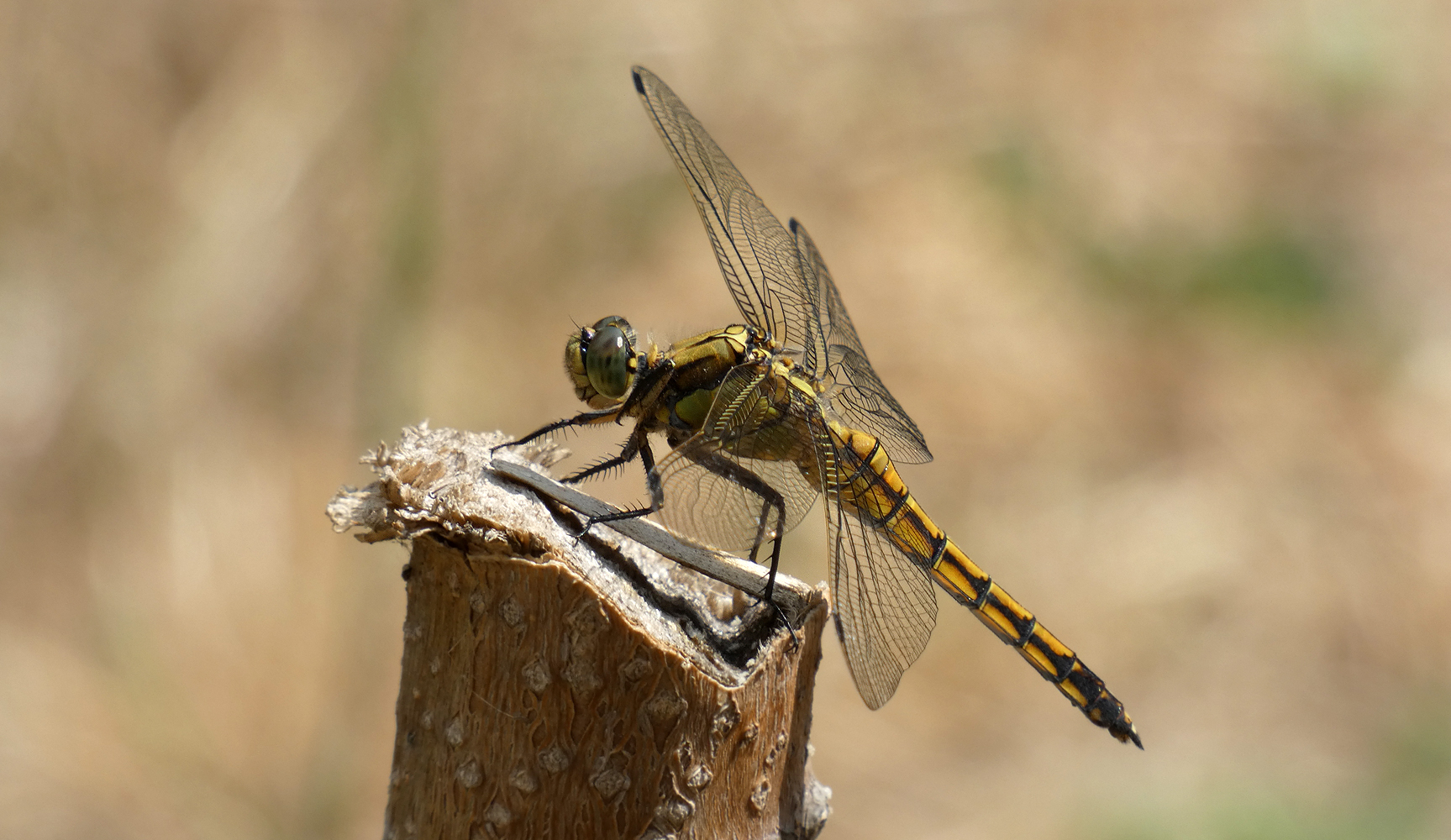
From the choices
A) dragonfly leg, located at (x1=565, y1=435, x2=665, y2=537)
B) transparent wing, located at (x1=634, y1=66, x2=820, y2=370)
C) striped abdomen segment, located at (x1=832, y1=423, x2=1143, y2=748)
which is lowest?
dragonfly leg, located at (x1=565, y1=435, x2=665, y2=537)

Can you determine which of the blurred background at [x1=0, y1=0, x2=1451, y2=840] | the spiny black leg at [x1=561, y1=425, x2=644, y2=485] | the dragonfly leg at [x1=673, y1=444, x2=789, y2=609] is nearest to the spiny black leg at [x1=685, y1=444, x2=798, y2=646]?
the dragonfly leg at [x1=673, y1=444, x2=789, y2=609]

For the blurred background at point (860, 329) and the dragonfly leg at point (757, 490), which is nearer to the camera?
the dragonfly leg at point (757, 490)

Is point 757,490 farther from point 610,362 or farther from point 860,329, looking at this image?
point 860,329

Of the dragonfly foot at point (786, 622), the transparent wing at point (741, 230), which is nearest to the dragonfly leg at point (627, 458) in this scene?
the transparent wing at point (741, 230)

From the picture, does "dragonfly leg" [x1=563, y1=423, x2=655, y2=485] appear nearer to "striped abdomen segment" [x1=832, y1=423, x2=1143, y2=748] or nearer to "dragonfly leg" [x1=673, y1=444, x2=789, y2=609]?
"dragonfly leg" [x1=673, y1=444, x2=789, y2=609]

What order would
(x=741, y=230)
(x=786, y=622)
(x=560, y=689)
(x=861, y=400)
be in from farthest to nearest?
1. (x=741, y=230)
2. (x=861, y=400)
3. (x=786, y=622)
4. (x=560, y=689)

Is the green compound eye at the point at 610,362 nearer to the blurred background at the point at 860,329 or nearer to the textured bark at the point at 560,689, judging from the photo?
the textured bark at the point at 560,689

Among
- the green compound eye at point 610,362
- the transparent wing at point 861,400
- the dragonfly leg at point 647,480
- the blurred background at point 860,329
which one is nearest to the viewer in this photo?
→ the dragonfly leg at point 647,480

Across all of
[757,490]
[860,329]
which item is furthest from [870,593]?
[860,329]
